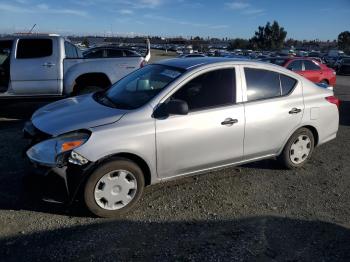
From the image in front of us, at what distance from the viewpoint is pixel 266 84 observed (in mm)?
5059

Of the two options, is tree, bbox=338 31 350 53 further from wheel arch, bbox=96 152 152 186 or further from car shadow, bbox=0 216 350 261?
wheel arch, bbox=96 152 152 186

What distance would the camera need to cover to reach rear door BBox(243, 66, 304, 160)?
15.9ft

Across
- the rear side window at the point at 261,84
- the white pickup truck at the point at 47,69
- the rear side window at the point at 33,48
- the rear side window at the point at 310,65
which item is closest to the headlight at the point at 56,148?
the rear side window at the point at 261,84

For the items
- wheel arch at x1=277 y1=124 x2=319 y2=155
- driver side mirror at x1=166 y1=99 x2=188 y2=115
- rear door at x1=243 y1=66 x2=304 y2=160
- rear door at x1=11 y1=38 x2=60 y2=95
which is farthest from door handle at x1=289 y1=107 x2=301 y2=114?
rear door at x1=11 y1=38 x2=60 y2=95

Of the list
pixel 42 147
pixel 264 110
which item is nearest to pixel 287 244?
pixel 264 110

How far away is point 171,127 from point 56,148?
1227 millimetres

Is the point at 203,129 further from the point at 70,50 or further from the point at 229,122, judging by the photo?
the point at 70,50

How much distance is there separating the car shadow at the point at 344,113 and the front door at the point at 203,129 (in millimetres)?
5190

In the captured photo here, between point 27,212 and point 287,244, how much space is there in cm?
269

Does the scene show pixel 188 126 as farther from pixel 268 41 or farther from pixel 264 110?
pixel 268 41

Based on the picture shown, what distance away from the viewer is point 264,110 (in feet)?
16.1

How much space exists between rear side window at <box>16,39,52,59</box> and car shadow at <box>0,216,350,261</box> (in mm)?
5539

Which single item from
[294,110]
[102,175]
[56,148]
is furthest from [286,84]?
[56,148]

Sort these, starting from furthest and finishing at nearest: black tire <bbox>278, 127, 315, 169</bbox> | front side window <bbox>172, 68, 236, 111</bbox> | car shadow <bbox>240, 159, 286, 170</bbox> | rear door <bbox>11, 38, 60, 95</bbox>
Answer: rear door <bbox>11, 38, 60, 95</bbox> → car shadow <bbox>240, 159, 286, 170</bbox> → black tire <bbox>278, 127, 315, 169</bbox> → front side window <bbox>172, 68, 236, 111</bbox>
